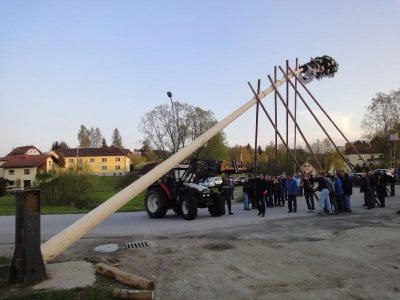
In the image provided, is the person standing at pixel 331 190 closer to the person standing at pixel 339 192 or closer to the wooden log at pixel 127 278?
the person standing at pixel 339 192

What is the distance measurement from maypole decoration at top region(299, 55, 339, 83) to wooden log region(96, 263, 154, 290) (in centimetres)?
1450

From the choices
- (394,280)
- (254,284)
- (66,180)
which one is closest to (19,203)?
(254,284)

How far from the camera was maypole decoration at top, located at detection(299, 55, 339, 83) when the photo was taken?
18.9m

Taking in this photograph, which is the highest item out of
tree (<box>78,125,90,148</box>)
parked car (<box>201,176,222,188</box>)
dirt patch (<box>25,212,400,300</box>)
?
tree (<box>78,125,90,148</box>)

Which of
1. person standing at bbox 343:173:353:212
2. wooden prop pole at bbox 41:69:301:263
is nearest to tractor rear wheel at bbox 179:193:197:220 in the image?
wooden prop pole at bbox 41:69:301:263

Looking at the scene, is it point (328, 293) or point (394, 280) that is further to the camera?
point (394, 280)

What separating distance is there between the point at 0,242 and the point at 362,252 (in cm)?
846

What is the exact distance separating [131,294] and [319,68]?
51.1 ft

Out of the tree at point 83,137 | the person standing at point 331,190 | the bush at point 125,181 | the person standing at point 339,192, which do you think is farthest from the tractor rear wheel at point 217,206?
the tree at point 83,137

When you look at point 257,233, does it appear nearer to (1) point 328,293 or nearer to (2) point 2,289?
(1) point 328,293

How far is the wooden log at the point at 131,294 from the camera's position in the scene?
571 cm

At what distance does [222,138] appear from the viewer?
8175 centimetres

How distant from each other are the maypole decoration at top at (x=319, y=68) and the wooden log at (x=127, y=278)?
14.5m

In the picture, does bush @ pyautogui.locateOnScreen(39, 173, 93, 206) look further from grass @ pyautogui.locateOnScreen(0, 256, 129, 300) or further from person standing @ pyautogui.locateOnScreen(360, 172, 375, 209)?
grass @ pyautogui.locateOnScreen(0, 256, 129, 300)
